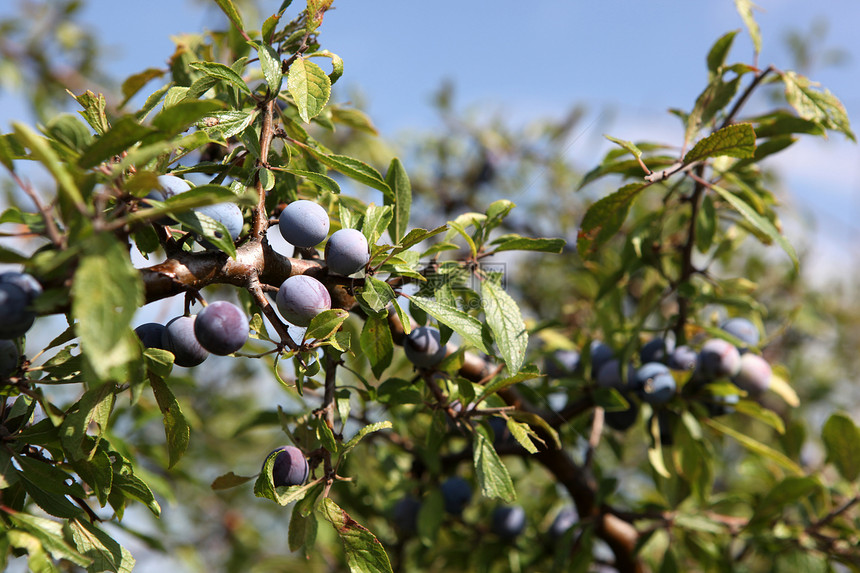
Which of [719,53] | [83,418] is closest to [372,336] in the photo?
[83,418]

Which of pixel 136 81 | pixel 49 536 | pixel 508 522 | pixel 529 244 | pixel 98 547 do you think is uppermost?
pixel 136 81

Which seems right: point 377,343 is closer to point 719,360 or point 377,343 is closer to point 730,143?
point 730,143

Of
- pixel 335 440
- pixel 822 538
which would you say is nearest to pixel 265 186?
pixel 335 440

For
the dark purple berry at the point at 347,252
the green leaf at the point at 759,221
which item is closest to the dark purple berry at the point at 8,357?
the dark purple berry at the point at 347,252

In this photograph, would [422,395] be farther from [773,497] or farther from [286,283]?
[773,497]

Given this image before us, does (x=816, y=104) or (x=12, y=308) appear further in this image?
(x=816, y=104)

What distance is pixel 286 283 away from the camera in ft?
3.17

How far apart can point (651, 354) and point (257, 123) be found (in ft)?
3.77

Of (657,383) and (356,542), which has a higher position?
(356,542)

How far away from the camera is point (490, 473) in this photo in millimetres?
1132

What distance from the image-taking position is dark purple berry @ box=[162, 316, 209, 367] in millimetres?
938

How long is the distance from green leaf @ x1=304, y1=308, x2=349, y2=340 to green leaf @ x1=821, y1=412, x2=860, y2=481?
4.39ft

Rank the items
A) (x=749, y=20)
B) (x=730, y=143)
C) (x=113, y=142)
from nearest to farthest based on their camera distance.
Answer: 1. (x=113, y=142)
2. (x=730, y=143)
3. (x=749, y=20)

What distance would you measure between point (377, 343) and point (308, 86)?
433 mm
